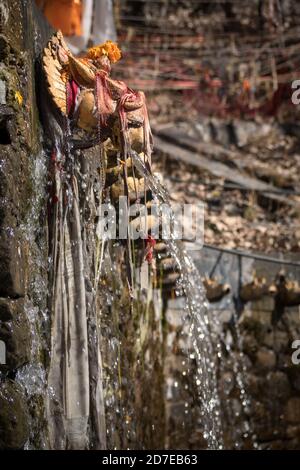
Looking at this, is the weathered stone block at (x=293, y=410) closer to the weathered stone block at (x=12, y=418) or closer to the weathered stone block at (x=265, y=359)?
the weathered stone block at (x=265, y=359)

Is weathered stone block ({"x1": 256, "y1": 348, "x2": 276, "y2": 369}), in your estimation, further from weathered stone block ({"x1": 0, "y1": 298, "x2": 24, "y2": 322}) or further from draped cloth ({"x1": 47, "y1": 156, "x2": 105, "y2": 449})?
weathered stone block ({"x1": 0, "y1": 298, "x2": 24, "y2": 322})

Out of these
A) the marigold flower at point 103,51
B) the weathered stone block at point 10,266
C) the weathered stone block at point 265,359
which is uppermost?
the marigold flower at point 103,51

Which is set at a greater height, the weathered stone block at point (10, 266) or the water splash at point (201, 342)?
the weathered stone block at point (10, 266)

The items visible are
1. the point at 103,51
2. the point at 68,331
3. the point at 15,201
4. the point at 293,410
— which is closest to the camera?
A: the point at 15,201

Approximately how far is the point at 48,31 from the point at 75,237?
1423 millimetres

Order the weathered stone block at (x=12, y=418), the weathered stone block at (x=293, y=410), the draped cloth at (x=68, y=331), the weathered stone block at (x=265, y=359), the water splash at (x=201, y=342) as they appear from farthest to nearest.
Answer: the weathered stone block at (x=265, y=359)
the weathered stone block at (x=293, y=410)
the water splash at (x=201, y=342)
the draped cloth at (x=68, y=331)
the weathered stone block at (x=12, y=418)

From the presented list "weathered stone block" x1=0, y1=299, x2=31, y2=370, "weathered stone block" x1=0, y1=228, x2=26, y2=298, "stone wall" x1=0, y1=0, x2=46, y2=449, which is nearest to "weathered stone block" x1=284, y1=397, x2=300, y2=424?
"stone wall" x1=0, y1=0, x2=46, y2=449

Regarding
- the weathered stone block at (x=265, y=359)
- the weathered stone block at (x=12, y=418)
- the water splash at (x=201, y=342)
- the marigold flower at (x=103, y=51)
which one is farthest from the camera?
the weathered stone block at (x=265, y=359)

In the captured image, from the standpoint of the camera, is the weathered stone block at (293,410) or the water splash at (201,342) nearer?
the water splash at (201,342)

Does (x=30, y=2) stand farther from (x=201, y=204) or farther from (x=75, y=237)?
(x=201, y=204)

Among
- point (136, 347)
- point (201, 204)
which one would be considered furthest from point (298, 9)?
point (136, 347)

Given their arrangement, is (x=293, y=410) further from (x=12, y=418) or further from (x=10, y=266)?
(x=10, y=266)

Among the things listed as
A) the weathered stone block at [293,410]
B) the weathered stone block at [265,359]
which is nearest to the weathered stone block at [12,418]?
the weathered stone block at [265,359]

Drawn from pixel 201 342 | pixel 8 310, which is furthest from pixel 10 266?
pixel 201 342
